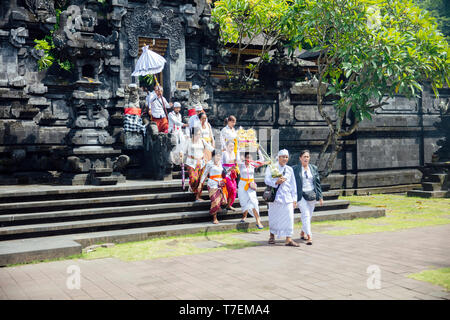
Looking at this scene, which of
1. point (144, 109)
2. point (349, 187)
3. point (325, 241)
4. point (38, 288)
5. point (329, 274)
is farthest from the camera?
point (349, 187)

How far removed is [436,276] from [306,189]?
3357 mm

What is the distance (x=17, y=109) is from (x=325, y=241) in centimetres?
1025

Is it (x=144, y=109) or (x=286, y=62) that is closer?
(x=144, y=109)

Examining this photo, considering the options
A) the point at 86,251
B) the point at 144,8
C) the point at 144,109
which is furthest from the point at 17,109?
the point at 86,251

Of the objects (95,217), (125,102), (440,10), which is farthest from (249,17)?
(440,10)

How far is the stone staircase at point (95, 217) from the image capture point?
9.20 meters

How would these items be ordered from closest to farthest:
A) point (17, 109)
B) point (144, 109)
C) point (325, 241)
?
point (325, 241), point (17, 109), point (144, 109)

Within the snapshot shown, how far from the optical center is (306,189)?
390 inches

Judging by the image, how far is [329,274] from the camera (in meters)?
7.23

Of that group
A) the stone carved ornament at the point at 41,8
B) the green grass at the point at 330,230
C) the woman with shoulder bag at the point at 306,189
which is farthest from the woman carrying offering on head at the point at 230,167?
the stone carved ornament at the point at 41,8

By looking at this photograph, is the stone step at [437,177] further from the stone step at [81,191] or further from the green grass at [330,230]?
the stone step at [81,191]

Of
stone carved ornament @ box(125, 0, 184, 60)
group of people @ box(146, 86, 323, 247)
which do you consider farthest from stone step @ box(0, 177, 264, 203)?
stone carved ornament @ box(125, 0, 184, 60)

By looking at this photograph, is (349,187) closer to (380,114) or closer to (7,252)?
(380,114)

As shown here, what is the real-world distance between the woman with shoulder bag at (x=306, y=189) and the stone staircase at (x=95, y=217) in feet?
6.71
